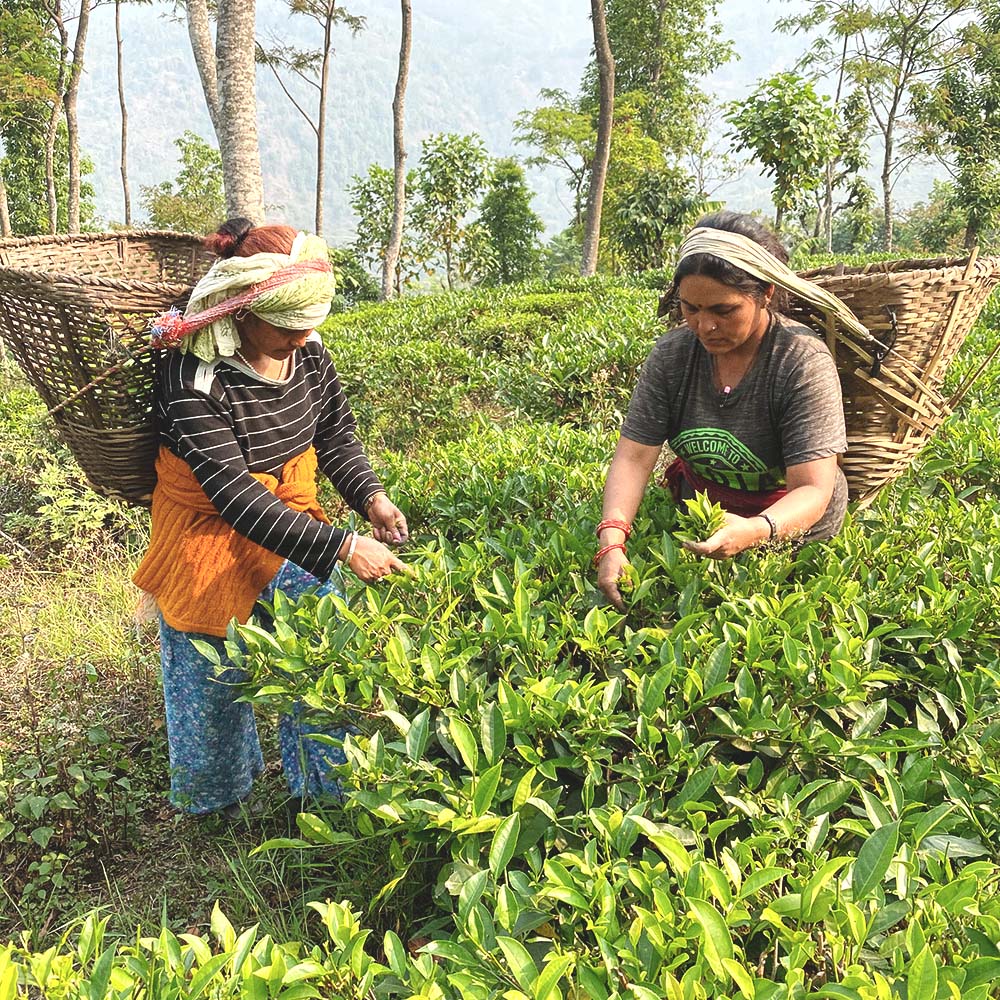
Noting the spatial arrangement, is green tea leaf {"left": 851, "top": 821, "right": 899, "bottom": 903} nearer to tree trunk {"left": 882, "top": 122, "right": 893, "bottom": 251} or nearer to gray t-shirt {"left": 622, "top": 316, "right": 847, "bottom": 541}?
gray t-shirt {"left": 622, "top": 316, "right": 847, "bottom": 541}

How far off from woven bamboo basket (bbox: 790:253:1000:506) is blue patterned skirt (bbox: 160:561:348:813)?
1.51 meters

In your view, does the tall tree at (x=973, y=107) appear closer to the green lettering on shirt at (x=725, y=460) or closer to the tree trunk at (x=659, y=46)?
the tree trunk at (x=659, y=46)

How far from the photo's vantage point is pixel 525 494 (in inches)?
110

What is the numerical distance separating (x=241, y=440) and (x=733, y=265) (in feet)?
4.35

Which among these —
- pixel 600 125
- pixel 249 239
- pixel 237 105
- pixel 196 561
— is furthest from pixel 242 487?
pixel 600 125

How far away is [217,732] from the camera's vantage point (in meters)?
2.49

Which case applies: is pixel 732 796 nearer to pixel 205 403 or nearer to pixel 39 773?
pixel 205 403

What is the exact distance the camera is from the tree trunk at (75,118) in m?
15.3

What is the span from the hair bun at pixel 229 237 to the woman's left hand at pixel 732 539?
1397mm

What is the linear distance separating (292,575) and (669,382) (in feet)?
3.93

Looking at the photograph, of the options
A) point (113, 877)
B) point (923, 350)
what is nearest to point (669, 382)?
point (923, 350)

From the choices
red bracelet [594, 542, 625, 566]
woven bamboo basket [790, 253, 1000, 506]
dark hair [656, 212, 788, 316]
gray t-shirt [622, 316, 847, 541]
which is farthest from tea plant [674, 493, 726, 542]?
woven bamboo basket [790, 253, 1000, 506]

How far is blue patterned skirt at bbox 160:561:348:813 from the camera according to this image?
95.0 inches

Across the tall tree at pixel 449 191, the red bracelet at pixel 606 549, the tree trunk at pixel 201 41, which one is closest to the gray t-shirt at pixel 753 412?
the red bracelet at pixel 606 549
